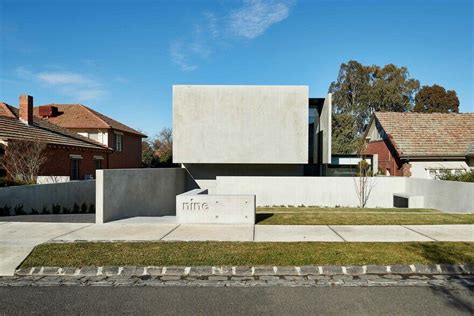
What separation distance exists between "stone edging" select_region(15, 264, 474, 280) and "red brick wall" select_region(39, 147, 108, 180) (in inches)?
583

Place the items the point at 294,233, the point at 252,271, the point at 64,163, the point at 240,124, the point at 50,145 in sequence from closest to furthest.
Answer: the point at 252,271 → the point at 294,233 → the point at 240,124 → the point at 50,145 → the point at 64,163

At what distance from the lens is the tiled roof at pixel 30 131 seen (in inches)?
706

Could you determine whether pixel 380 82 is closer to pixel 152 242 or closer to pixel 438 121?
pixel 438 121

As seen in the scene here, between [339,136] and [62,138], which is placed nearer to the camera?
[62,138]

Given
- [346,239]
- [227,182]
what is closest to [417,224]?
[346,239]

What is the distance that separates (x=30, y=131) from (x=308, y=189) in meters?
16.1

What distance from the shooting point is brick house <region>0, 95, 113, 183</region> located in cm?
1786

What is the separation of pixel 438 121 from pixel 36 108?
1401 inches

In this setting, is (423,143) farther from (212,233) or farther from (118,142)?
(118,142)

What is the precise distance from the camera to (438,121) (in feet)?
A: 83.9

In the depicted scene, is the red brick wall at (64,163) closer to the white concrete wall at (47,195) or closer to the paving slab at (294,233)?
the white concrete wall at (47,195)

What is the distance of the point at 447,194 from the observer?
47.6 feet

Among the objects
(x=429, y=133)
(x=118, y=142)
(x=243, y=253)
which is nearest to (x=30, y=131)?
(x=118, y=142)

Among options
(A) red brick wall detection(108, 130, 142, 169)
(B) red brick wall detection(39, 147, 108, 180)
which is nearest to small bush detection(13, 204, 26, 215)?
(B) red brick wall detection(39, 147, 108, 180)
